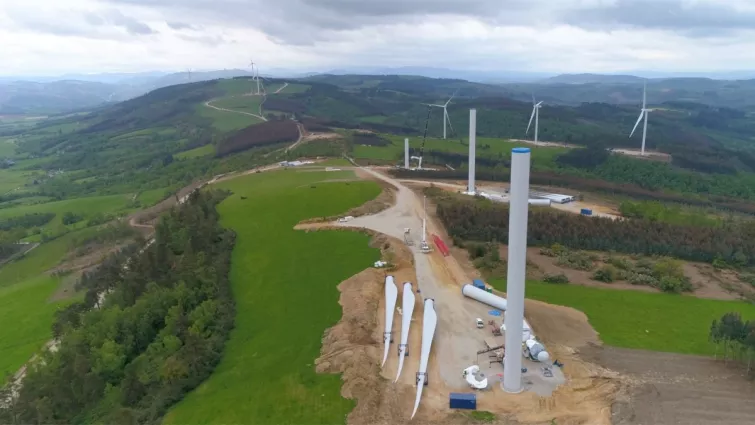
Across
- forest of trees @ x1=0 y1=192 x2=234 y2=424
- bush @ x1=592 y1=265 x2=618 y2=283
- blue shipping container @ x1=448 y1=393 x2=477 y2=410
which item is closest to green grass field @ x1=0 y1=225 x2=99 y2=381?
forest of trees @ x1=0 y1=192 x2=234 y2=424

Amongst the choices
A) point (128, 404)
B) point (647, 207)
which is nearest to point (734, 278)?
point (647, 207)

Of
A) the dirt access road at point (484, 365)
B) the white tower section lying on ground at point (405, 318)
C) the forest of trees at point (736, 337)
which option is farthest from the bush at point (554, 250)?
the forest of trees at point (736, 337)

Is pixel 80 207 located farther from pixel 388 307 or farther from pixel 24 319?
pixel 388 307

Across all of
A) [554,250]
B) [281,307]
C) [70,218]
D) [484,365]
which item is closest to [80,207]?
[70,218]

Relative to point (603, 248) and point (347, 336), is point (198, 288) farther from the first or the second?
point (603, 248)

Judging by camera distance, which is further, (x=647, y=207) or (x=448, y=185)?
(x=448, y=185)

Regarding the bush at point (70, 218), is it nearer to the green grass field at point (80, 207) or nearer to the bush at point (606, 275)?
the green grass field at point (80, 207)

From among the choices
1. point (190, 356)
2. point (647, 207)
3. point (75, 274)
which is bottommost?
point (75, 274)
